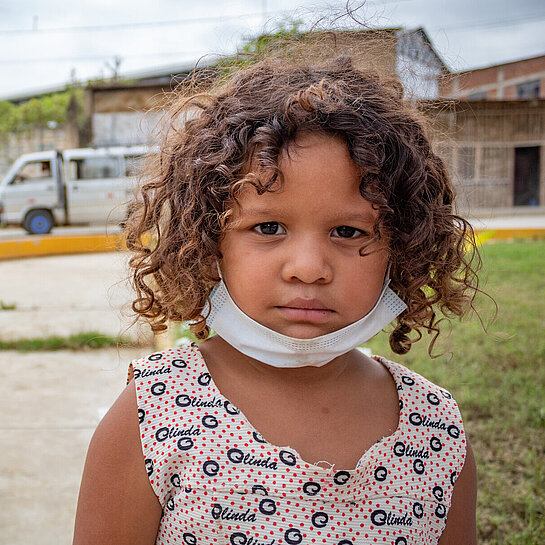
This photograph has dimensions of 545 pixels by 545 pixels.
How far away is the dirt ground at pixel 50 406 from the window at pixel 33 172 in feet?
27.5

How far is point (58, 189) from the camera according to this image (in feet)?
47.0

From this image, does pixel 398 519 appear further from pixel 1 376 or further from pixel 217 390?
pixel 1 376

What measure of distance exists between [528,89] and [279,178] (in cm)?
2063

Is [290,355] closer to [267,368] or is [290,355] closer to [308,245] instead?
[267,368]

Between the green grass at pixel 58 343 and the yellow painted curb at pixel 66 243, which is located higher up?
the green grass at pixel 58 343

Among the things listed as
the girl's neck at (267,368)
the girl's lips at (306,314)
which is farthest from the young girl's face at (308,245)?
the girl's neck at (267,368)

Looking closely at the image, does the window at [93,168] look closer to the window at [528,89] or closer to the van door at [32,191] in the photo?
the van door at [32,191]

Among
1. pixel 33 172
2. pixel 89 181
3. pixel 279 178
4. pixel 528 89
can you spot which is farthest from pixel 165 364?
pixel 528 89

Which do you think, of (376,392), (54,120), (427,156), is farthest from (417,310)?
(54,120)

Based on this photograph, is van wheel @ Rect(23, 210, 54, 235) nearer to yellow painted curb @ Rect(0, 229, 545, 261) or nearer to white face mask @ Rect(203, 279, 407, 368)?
yellow painted curb @ Rect(0, 229, 545, 261)

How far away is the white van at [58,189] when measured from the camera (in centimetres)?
1426

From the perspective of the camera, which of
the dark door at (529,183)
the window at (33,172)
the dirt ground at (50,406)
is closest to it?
the dirt ground at (50,406)

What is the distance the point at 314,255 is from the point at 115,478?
493mm

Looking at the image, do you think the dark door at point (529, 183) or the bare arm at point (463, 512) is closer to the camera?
the bare arm at point (463, 512)
